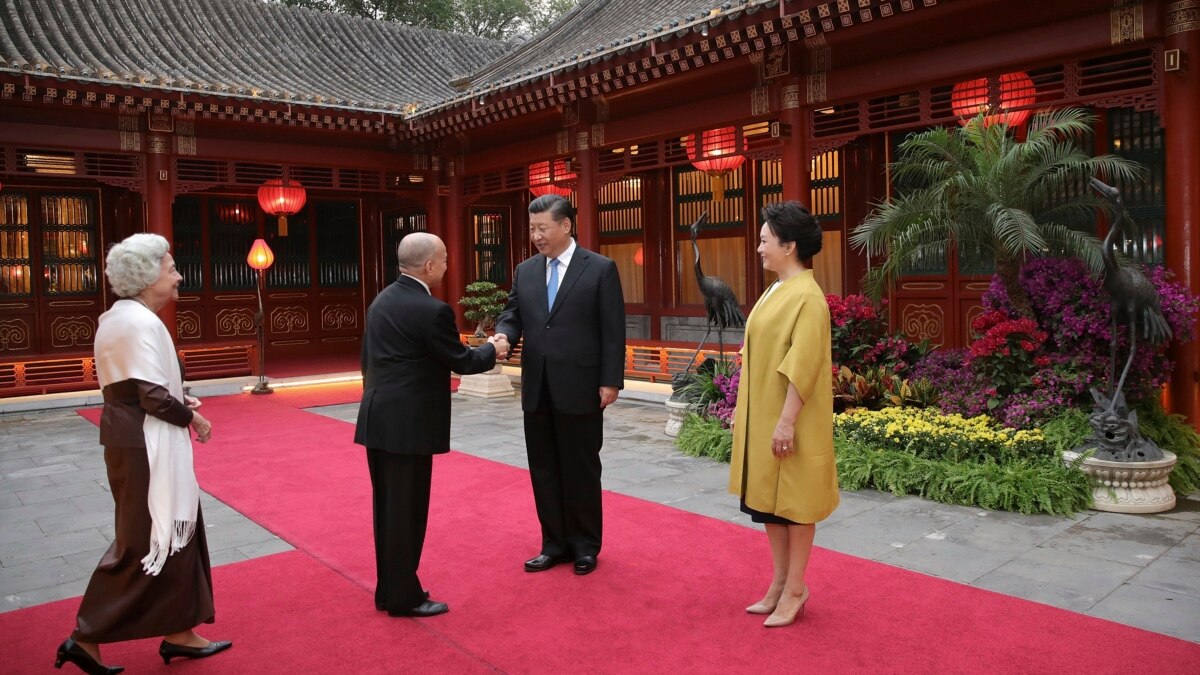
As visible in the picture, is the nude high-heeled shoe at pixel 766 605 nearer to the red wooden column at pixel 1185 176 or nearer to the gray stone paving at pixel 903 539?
the gray stone paving at pixel 903 539

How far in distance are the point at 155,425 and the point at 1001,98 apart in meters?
6.39

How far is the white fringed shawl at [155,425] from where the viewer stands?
9.66ft

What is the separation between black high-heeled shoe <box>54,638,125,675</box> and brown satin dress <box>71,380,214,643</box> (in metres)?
0.04

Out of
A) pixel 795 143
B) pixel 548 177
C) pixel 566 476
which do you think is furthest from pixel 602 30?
pixel 566 476

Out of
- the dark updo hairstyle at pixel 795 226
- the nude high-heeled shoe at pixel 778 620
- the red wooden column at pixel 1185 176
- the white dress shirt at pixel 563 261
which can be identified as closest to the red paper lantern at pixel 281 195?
the white dress shirt at pixel 563 261

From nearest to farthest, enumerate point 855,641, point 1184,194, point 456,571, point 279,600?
point 855,641, point 279,600, point 456,571, point 1184,194

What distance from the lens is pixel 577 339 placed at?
395cm

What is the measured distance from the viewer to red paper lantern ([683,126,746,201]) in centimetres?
893

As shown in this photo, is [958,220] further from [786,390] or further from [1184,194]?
[786,390]

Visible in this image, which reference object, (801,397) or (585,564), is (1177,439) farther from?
(585,564)

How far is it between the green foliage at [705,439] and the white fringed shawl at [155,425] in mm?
4027

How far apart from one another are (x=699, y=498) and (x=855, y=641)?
223cm

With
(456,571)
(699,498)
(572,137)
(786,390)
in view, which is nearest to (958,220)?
(699,498)

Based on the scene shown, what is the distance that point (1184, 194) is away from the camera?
19.4ft
